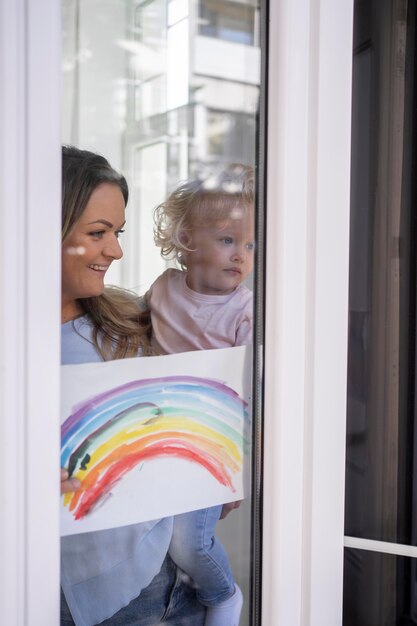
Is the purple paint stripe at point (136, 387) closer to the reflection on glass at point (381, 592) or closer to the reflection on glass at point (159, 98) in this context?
the reflection on glass at point (159, 98)

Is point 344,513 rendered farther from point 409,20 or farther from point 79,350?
point 409,20

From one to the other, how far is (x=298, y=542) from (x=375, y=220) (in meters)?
0.65

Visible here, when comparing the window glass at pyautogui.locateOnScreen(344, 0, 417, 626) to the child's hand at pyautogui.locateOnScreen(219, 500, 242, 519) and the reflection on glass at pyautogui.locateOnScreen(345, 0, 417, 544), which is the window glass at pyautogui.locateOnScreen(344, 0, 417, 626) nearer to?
the reflection on glass at pyautogui.locateOnScreen(345, 0, 417, 544)

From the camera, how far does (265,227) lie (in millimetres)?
1187

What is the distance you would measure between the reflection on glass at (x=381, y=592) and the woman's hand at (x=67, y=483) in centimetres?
62

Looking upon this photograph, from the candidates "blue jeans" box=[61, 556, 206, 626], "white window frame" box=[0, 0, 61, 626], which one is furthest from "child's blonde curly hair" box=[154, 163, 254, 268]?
"blue jeans" box=[61, 556, 206, 626]

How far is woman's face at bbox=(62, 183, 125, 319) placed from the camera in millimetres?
1001

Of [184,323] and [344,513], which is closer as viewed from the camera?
[184,323]

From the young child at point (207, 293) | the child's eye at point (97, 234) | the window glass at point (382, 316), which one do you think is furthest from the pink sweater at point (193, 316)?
the window glass at point (382, 316)

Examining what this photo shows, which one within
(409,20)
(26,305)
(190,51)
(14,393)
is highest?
(409,20)

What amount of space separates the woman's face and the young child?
0.08 meters

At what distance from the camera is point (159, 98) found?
105 cm

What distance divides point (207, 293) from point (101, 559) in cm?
50

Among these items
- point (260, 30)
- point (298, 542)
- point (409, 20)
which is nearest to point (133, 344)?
point (298, 542)
